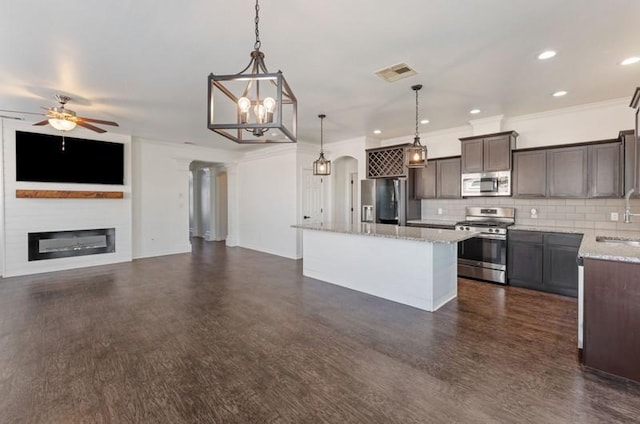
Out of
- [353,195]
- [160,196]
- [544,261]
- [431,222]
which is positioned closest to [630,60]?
[544,261]

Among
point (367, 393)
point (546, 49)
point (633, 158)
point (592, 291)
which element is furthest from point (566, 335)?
point (546, 49)

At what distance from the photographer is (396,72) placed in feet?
11.0

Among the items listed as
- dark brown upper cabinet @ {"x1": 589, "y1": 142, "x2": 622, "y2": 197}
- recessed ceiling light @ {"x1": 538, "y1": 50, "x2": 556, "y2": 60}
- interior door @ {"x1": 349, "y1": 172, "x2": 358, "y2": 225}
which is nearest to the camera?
recessed ceiling light @ {"x1": 538, "y1": 50, "x2": 556, "y2": 60}

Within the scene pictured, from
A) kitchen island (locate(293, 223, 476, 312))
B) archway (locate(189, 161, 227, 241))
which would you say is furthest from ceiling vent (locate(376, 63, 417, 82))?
archway (locate(189, 161, 227, 241))

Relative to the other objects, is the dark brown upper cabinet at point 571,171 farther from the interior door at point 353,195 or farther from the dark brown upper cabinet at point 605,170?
the interior door at point 353,195

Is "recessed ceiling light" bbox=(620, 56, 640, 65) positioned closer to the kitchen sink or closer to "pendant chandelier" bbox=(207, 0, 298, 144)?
the kitchen sink

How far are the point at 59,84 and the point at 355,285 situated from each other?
4773 mm

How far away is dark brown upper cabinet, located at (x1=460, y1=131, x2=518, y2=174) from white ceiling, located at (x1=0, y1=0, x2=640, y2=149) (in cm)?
56

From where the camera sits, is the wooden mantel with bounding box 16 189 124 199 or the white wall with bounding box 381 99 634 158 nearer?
the white wall with bounding box 381 99 634 158

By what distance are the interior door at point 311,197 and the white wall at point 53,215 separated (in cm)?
396

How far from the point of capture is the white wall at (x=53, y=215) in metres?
5.37

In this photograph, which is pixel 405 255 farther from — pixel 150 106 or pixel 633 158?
pixel 150 106

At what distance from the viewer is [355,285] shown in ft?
14.8

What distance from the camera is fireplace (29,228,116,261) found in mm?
5619
